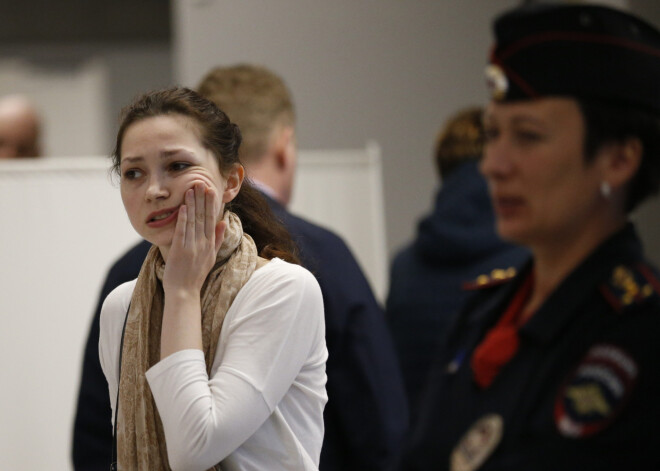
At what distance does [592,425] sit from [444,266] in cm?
202

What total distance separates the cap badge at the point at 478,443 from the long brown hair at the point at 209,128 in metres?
0.28

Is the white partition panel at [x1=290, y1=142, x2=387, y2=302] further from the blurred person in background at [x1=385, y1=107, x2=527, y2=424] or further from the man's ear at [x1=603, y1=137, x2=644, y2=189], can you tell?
the man's ear at [x1=603, y1=137, x2=644, y2=189]

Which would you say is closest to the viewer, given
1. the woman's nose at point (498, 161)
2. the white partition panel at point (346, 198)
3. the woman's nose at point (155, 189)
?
the woman's nose at point (155, 189)

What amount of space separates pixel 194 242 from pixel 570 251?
41 centimetres

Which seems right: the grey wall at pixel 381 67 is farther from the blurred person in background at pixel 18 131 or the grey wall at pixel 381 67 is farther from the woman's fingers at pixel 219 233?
the woman's fingers at pixel 219 233

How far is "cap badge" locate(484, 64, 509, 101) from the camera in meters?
1.17

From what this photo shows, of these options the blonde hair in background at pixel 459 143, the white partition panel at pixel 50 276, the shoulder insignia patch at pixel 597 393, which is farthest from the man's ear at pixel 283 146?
the blonde hair in background at pixel 459 143

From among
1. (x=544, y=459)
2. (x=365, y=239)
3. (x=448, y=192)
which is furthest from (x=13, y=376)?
(x=365, y=239)

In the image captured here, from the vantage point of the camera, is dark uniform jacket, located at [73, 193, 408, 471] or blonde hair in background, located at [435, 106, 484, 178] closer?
dark uniform jacket, located at [73, 193, 408, 471]

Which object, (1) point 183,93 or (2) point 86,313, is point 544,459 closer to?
(1) point 183,93

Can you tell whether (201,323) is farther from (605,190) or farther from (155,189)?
(605,190)

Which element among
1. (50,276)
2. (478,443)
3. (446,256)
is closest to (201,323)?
(478,443)

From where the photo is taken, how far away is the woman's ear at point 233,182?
39.4 inches

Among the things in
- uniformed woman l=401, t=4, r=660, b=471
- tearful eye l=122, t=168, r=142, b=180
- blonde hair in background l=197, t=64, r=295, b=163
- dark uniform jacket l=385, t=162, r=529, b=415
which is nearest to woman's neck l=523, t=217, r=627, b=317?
uniformed woman l=401, t=4, r=660, b=471
